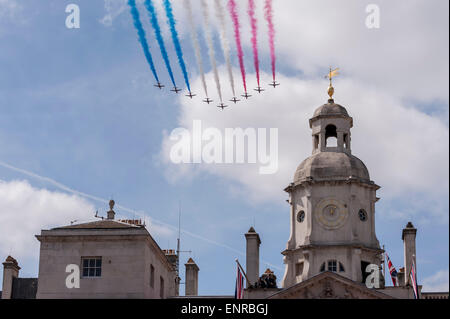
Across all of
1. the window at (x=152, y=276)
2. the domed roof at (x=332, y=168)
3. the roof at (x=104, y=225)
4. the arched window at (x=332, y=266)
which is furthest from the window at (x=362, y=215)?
the roof at (x=104, y=225)

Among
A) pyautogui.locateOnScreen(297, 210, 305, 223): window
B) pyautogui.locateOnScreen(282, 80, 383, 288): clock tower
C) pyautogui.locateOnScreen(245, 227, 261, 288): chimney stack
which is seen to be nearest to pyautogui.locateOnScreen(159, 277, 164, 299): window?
pyautogui.locateOnScreen(245, 227, 261, 288): chimney stack

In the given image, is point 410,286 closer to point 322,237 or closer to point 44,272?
point 322,237

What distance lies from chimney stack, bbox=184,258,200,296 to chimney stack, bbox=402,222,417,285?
22.1 meters

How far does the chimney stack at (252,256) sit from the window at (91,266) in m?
22.1

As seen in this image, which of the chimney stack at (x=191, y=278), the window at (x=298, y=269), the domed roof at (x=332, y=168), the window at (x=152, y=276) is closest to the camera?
the window at (x=152, y=276)

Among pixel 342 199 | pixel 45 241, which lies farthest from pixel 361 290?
pixel 45 241

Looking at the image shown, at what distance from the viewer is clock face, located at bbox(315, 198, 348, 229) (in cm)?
10581

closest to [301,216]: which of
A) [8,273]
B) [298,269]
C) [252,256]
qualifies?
[298,269]

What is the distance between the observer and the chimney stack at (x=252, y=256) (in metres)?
104

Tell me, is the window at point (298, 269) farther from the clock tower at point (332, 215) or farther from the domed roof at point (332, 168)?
the domed roof at point (332, 168)

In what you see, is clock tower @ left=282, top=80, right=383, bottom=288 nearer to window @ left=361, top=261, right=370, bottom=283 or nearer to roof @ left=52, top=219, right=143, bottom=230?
window @ left=361, top=261, right=370, bottom=283

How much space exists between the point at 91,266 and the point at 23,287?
84.1 ft
